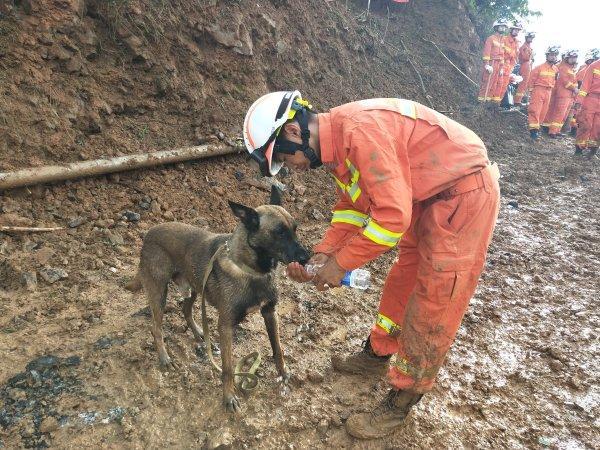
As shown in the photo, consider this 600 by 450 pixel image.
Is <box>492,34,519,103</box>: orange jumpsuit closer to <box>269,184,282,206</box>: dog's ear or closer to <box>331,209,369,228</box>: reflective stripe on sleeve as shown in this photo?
<box>331,209,369,228</box>: reflective stripe on sleeve

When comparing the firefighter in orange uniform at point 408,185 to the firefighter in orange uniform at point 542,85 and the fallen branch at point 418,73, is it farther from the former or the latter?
the firefighter in orange uniform at point 542,85

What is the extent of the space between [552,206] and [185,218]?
731 centimetres

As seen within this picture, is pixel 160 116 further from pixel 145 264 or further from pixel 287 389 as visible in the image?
pixel 287 389

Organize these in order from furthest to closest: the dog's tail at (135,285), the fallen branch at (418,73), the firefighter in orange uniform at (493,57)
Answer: the firefighter in orange uniform at (493,57) → the fallen branch at (418,73) → the dog's tail at (135,285)

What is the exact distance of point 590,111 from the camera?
11.7 m

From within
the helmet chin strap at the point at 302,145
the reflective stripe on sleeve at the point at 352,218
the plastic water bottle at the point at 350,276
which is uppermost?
the helmet chin strap at the point at 302,145

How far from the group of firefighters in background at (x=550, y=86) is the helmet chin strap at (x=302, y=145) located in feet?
40.9

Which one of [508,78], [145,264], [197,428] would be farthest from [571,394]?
[508,78]

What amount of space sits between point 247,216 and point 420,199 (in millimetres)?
1175

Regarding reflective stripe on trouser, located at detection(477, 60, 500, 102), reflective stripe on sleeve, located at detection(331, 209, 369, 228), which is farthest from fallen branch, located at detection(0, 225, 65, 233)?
reflective stripe on trouser, located at detection(477, 60, 500, 102)

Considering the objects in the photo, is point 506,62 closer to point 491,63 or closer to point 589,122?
point 491,63

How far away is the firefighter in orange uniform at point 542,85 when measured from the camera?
510 inches

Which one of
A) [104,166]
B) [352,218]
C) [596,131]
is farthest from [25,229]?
[596,131]

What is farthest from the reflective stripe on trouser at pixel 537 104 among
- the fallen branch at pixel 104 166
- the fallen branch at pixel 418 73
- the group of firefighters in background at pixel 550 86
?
the fallen branch at pixel 104 166
